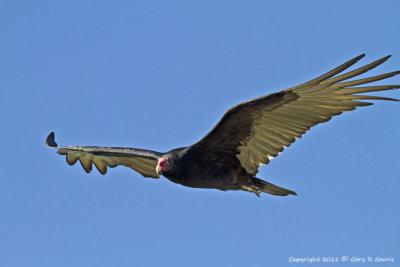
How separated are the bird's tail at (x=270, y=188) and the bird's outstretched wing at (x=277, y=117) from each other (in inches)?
8.2

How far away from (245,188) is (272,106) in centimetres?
119

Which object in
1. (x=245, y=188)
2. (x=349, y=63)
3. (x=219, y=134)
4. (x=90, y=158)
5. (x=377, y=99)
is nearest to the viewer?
(x=349, y=63)

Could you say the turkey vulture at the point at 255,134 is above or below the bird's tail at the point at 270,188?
above

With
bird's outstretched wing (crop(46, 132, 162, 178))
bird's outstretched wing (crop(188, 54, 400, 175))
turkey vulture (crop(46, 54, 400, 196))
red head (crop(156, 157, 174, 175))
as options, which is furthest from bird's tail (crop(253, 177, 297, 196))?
bird's outstretched wing (crop(46, 132, 162, 178))

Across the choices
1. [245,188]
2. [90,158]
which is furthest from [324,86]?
[90,158]

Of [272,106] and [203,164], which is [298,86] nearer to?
[272,106]

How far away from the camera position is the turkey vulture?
7.05 metres

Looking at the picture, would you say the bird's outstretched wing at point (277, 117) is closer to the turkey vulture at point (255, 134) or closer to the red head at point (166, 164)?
the turkey vulture at point (255, 134)

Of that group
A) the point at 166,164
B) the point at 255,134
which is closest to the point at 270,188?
the point at 255,134

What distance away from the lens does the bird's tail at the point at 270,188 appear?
7781mm

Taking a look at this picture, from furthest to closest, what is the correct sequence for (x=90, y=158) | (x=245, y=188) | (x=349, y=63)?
(x=90, y=158), (x=245, y=188), (x=349, y=63)

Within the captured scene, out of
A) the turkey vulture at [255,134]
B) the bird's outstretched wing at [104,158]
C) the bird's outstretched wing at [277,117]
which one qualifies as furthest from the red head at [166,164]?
the bird's outstretched wing at [104,158]

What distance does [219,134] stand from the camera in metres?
7.34

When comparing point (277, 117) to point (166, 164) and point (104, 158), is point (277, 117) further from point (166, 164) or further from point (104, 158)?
point (104, 158)
